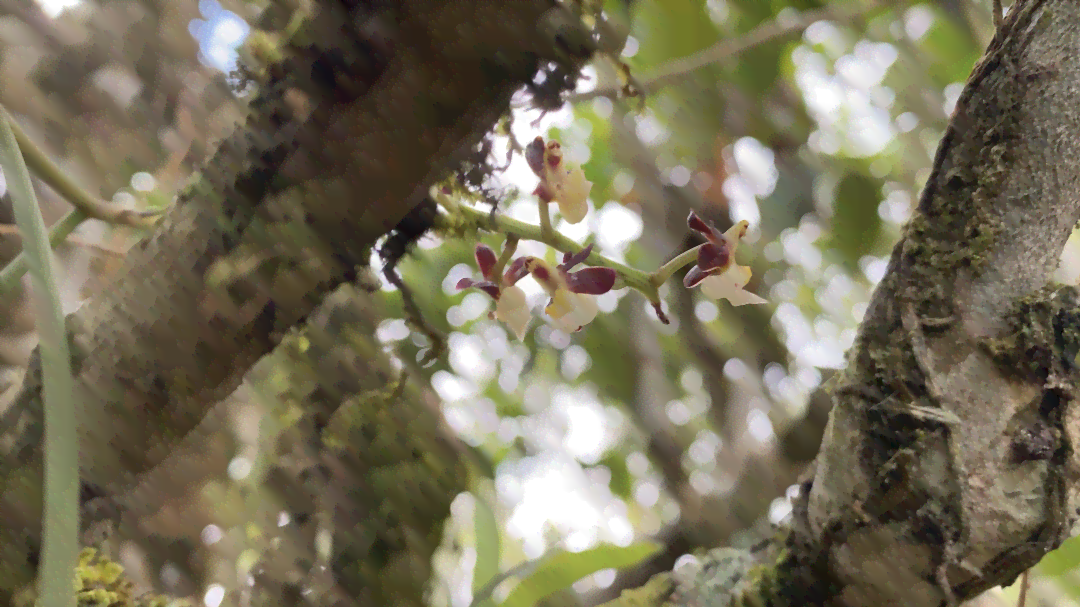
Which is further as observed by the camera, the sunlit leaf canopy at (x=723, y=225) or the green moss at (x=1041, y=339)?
the sunlit leaf canopy at (x=723, y=225)

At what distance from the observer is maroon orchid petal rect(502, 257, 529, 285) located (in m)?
0.36

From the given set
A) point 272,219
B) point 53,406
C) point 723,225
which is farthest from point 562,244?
point 723,225

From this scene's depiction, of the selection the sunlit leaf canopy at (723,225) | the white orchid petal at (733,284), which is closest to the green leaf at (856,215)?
the sunlit leaf canopy at (723,225)

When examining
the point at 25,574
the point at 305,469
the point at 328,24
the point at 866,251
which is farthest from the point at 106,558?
the point at 866,251

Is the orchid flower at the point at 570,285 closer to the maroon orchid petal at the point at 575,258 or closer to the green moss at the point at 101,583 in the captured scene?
the maroon orchid petal at the point at 575,258

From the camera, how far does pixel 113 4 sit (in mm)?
695

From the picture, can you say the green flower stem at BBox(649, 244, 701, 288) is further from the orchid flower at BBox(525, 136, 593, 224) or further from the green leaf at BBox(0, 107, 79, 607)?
the green leaf at BBox(0, 107, 79, 607)

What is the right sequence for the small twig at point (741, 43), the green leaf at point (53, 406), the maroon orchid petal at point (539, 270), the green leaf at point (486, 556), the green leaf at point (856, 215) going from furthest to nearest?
1. the green leaf at point (856, 215)
2. the small twig at point (741, 43)
3. the green leaf at point (486, 556)
4. the maroon orchid petal at point (539, 270)
5. the green leaf at point (53, 406)

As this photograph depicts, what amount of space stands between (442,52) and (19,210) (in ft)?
0.71

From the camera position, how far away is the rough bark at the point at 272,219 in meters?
0.29

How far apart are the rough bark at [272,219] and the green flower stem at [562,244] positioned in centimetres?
7

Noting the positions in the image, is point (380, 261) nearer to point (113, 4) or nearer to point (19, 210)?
point (19, 210)

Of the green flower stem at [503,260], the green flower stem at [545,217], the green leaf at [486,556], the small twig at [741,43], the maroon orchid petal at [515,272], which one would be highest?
the small twig at [741,43]

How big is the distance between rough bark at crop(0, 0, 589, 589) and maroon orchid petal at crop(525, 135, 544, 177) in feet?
0.15
